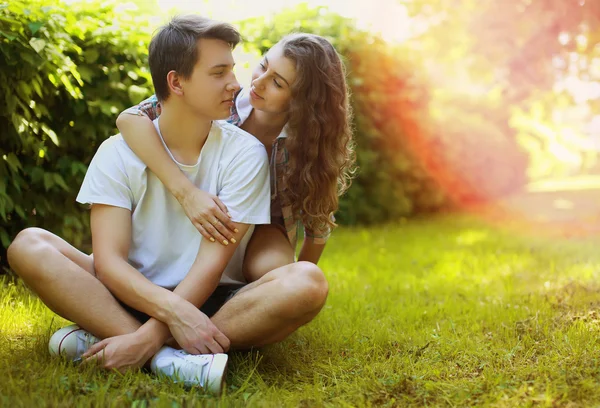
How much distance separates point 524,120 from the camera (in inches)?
562

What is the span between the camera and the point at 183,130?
2.74 metres

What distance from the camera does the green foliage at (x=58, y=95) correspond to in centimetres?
336

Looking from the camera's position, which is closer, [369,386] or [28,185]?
[369,386]

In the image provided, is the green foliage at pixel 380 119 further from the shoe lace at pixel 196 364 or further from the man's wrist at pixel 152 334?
the shoe lace at pixel 196 364

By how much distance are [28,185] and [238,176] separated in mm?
1662

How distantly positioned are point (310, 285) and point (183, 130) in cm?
85

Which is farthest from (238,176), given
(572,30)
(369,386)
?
(572,30)

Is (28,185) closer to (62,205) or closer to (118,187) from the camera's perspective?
(62,205)

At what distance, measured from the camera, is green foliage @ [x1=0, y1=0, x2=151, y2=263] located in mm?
3361

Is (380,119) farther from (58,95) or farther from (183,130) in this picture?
(183,130)

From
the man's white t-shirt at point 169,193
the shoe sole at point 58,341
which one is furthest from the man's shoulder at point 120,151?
the shoe sole at point 58,341

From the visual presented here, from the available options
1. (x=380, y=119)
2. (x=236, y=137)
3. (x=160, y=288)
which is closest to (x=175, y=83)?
(x=236, y=137)

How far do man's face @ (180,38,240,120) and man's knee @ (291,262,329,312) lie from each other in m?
0.70

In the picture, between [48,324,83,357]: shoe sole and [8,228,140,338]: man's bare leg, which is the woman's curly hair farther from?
[48,324,83,357]: shoe sole
